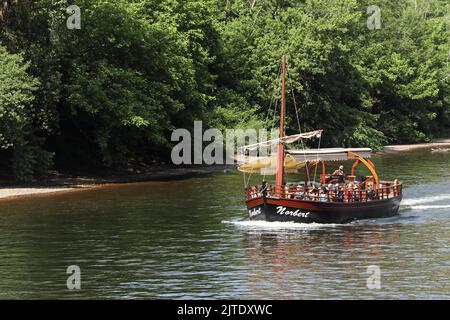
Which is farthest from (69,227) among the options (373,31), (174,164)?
(373,31)

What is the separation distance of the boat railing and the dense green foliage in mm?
18907

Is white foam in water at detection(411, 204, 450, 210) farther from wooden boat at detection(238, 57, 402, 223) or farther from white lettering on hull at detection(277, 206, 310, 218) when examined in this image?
white lettering on hull at detection(277, 206, 310, 218)

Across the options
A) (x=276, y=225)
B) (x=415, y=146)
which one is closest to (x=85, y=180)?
(x=276, y=225)

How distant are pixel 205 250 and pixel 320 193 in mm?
→ 9934

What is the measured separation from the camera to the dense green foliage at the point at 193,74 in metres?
64.8

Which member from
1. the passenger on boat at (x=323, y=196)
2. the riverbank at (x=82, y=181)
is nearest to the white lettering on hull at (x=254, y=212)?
the passenger on boat at (x=323, y=196)

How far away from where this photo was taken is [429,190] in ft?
210

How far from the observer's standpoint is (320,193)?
48.6 metres

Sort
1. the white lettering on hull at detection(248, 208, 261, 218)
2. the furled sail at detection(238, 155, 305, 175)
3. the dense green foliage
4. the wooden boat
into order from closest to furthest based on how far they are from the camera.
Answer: the wooden boat < the white lettering on hull at detection(248, 208, 261, 218) < the furled sail at detection(238, 155, 305, 175) < the dense green foliage

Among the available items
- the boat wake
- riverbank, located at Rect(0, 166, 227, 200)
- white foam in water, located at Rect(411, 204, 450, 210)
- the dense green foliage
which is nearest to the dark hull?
white foam in water, located at Rect(411, 204, 450, 210)

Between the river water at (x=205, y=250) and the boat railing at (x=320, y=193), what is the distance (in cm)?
155

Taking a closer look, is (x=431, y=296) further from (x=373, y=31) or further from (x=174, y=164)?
(x=373, y=31)

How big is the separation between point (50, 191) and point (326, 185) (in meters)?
20.5

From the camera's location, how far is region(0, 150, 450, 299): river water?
3328 centimetres
